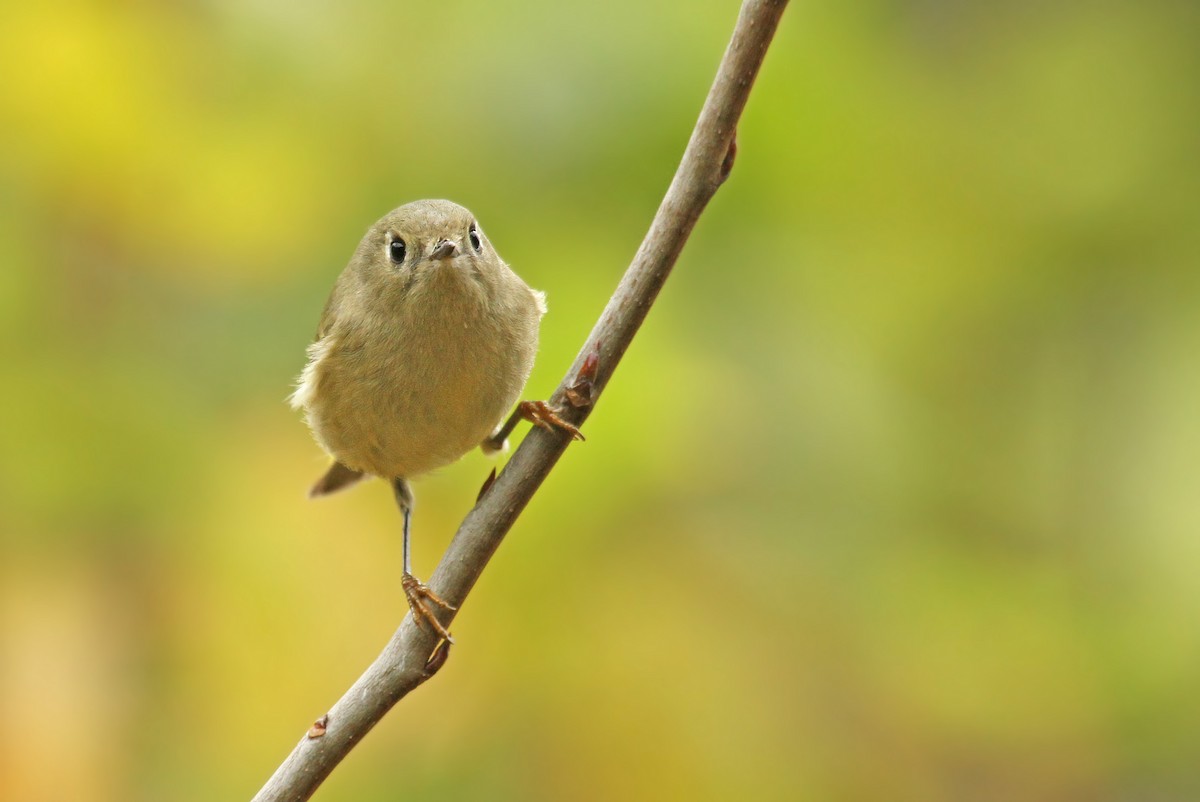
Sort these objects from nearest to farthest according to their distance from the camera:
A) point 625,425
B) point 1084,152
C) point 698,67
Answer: point 625,425, point 698,67, point 1084,152

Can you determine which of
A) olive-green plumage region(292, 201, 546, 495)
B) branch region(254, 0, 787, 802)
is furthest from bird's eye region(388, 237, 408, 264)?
branch region(254, 0, 787, 802)

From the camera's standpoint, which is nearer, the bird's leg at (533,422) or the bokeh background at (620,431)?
the bird's leg at (533,422)

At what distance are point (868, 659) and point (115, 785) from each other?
2593 millimetres

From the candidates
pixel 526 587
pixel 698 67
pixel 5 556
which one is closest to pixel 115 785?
pixel 5 556

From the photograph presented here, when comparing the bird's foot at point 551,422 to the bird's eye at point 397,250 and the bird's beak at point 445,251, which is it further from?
the bird's eye at point 397,250

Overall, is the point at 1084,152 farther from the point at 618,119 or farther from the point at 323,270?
the point at 323,270

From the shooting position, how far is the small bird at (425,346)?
283 centimetres

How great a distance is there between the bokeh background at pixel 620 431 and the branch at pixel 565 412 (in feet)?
5.75

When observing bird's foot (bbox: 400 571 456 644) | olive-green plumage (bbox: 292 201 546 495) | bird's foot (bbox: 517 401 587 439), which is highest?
olive-green plumage (bbox: 292 201 546 495)

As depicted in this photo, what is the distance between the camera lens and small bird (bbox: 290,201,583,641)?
2.83 m

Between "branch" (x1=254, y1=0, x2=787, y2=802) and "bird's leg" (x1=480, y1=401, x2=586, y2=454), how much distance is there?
0.02 meters

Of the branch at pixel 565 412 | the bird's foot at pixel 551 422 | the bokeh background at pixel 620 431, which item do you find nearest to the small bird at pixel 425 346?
the bird's foot at pixel 551 422

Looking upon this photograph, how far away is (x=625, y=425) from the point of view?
397cm

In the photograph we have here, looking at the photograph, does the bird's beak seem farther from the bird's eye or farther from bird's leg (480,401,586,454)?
bird's leg (480,401,586,454)
